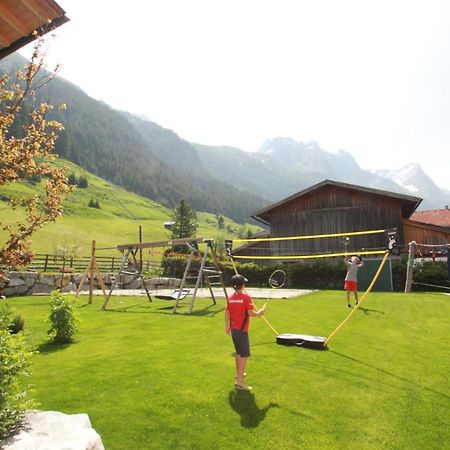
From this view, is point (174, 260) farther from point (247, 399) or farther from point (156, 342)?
point (247, 399)

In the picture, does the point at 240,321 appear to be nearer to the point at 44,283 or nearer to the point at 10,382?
the point at 10,382

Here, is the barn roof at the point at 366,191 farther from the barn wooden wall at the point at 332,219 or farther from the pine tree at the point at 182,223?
the pine tree at the point at 182,223

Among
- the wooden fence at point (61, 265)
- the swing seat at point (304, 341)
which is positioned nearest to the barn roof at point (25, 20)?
the swing seat at point (304, 341)

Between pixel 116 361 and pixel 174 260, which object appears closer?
pixel 116 361

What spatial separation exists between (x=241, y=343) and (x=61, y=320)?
219 inches

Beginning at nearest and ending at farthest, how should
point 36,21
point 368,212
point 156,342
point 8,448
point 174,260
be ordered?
point 8,448, point 36,21, point 156,342, point 368,212, point 174,260

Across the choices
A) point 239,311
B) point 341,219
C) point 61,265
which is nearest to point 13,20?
point 239,311

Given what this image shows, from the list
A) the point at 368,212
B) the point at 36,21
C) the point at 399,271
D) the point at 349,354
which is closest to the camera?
the point at 36,21

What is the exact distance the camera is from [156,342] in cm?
1034

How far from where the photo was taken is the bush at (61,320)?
10180 millimetres

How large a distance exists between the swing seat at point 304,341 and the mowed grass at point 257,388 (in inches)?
9.0

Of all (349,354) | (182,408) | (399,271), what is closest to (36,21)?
(182,408)

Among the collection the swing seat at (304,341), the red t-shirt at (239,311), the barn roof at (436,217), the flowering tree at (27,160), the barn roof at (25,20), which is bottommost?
the swing seat at (304,341)

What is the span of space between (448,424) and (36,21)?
8065mm
